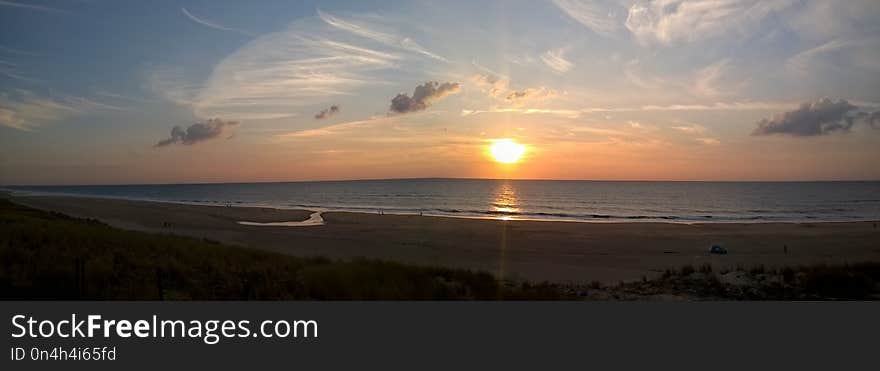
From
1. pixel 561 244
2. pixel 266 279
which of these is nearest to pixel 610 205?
pixel 561 244

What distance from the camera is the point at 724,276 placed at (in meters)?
15.5

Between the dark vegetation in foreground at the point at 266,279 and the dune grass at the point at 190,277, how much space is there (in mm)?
24

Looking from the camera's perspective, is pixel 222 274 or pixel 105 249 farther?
pixel 105 249

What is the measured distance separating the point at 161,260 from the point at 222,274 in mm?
2165

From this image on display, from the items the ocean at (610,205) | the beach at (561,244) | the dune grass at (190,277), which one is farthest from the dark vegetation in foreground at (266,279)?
the ocean at (610,205)

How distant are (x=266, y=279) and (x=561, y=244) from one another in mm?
25384

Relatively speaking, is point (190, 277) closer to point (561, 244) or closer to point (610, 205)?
point (561, 244)

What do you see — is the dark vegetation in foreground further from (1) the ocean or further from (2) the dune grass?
(1) the ocean

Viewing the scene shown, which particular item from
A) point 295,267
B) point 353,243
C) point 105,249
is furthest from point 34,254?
point 353,243

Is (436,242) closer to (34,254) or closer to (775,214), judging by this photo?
(34,254)

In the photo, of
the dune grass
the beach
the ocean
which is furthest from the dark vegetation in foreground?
the ocean

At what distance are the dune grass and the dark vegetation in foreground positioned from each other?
0.08 ft

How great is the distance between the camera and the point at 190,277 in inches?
472

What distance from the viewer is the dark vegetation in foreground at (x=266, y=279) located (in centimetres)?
1034
